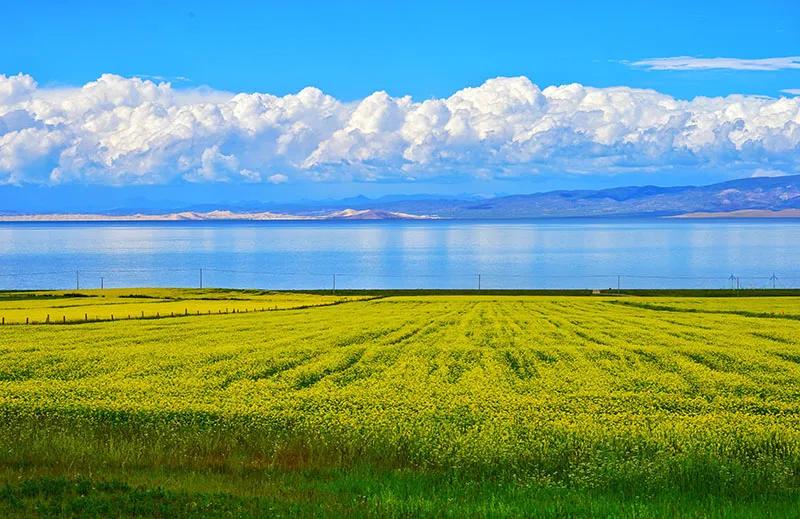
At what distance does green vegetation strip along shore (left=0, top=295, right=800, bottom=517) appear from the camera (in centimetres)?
1196

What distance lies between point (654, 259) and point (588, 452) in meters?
177

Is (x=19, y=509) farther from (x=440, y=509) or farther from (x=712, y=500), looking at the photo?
(x=712, y=500)

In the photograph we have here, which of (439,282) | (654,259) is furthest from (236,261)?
(654,259)

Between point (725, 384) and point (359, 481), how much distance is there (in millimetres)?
12123

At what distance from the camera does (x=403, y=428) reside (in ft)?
53.8

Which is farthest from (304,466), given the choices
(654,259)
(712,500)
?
(654,259)

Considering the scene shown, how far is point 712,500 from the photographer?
12.0m

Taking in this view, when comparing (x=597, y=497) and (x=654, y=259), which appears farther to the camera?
(x=654, y=259)

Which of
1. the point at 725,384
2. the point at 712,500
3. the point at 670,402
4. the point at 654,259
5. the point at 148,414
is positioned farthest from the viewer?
the point at 654,259

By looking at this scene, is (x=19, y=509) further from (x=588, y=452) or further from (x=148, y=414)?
(x=588, y=452)

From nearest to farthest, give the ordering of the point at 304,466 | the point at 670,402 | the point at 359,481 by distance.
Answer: the point at 359,481 → the point at 304,466 → the point at 670,402

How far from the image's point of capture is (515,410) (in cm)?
1816

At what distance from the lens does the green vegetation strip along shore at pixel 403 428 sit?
12.0m

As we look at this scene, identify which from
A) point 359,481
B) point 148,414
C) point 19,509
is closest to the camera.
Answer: point 19,509
